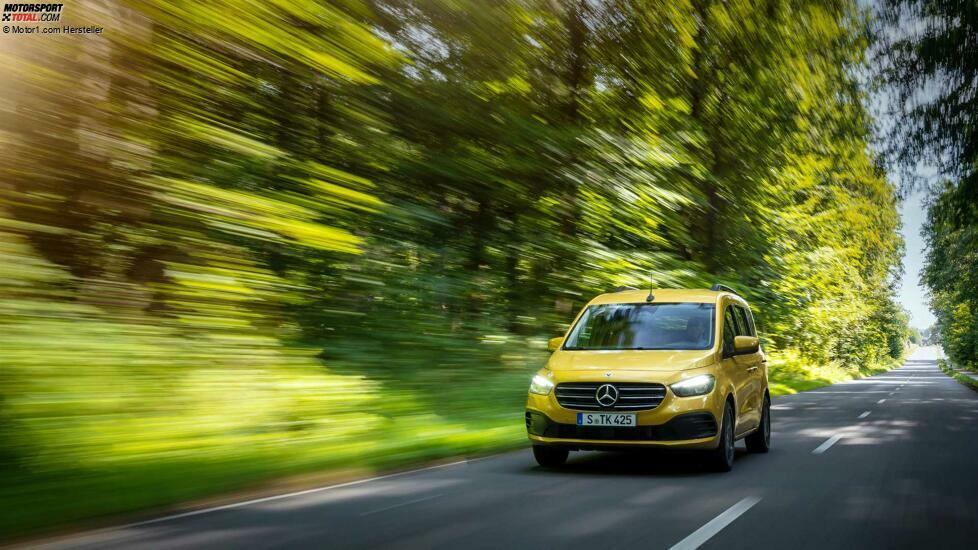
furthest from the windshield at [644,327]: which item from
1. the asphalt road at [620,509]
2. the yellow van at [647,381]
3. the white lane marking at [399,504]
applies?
the white lane marking at [399,504]

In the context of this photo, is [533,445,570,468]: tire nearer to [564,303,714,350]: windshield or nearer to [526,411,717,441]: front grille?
[526,411,717,441]: front grille

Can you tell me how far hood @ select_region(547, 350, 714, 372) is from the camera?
8492mm

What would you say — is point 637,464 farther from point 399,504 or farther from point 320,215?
point 320,215

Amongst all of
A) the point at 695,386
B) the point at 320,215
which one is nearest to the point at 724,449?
the point at 695,386

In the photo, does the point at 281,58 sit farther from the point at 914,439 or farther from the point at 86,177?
the point at 914,439

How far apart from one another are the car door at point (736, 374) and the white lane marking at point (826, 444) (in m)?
1.22

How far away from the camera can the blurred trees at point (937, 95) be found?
52.1ft

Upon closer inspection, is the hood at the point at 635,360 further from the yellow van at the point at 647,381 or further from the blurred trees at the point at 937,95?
the blurred trees at the point at 937,95

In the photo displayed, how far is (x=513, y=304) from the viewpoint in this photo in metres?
16.6

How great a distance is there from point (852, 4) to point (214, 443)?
1945 cm

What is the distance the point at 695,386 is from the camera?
837 centimetres

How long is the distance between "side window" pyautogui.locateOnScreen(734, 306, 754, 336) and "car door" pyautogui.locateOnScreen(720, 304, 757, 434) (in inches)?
13.7

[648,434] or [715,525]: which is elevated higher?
[648,434]

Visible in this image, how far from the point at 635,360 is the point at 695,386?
2.08ft
